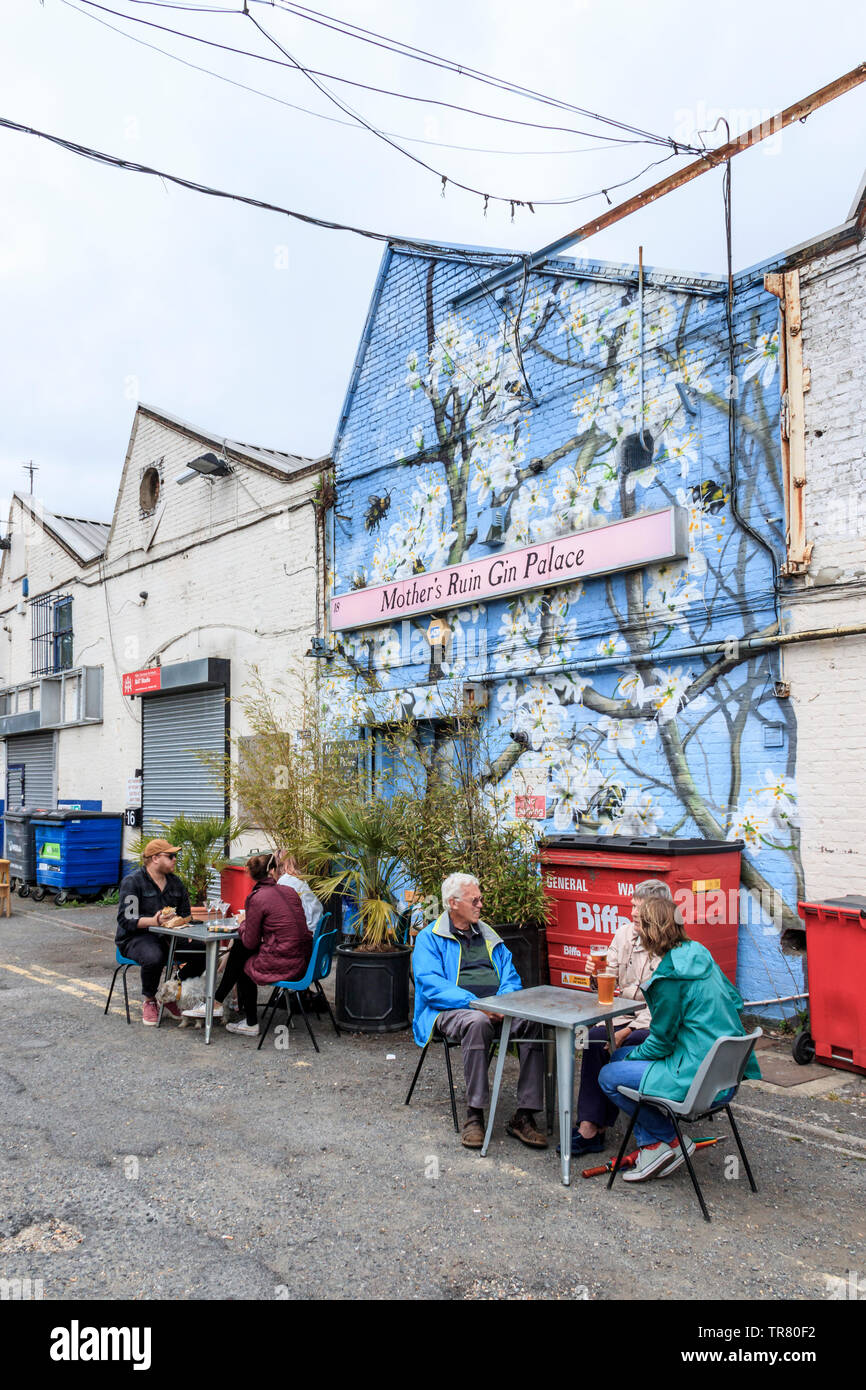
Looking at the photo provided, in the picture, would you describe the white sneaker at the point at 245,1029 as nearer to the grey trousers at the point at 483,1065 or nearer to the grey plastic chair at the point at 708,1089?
the grey trousers at the point at 483,1065

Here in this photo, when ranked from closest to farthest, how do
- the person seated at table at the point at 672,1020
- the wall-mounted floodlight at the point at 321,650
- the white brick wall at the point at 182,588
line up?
the person seated at table at the point at 672,1020, the wall-mounted floodlight at the point at 321,650, the white brick wall at the point at 182,588

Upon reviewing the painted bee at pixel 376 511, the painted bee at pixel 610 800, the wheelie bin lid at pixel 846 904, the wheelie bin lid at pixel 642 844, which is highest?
the painted bee at pixel 376 511

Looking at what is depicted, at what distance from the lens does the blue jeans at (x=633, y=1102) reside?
450 centimetres

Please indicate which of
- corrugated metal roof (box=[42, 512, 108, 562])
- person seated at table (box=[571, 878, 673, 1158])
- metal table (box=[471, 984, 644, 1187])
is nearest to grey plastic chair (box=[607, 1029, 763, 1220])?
metal table (box=[471, 984, 644, 1187])

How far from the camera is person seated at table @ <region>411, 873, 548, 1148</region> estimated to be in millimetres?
5109

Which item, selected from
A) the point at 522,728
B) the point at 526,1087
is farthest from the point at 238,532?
the point at 526,1087

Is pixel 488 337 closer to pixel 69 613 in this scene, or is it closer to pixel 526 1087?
pixel 526 1087

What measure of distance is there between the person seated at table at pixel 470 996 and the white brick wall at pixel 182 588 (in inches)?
283

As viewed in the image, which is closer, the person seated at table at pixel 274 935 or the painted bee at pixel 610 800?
the person seated at table at pixel 274 935

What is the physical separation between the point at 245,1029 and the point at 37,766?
50.0 feet

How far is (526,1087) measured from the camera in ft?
16.9

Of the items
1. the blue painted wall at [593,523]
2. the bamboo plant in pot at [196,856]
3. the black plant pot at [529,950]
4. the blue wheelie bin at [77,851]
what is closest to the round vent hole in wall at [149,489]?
the blue wheelie bin at [77,851]

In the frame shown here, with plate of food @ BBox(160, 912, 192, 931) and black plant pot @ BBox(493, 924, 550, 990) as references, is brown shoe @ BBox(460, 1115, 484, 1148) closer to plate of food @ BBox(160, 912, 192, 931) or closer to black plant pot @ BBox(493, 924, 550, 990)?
black plant pot @ BBox(493, 924, 550, 990)

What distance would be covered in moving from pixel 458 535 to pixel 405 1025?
207 inches
